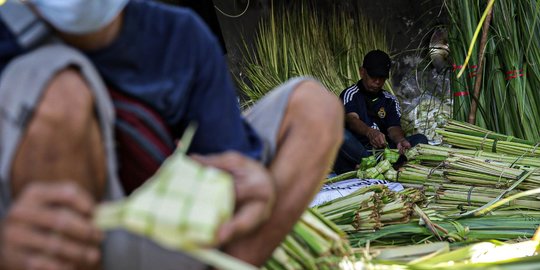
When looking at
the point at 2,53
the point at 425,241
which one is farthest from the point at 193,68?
the point at 425,241

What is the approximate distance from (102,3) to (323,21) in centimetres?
460

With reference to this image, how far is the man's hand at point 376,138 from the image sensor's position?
4.43m

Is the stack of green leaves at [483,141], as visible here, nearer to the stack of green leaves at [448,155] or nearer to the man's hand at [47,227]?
the stack of green leaves at [448,155]

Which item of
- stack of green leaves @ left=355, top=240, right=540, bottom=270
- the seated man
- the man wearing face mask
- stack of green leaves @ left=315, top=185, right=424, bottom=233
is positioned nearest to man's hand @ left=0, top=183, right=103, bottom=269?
the man wearing face mask

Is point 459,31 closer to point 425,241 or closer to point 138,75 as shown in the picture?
point 425,241

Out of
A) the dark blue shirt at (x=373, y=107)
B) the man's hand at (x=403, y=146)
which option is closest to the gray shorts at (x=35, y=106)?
the man's hand at (x=403, y=146)

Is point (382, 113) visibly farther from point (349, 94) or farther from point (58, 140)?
point (58, 140)

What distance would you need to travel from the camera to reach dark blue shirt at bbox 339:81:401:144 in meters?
4.81

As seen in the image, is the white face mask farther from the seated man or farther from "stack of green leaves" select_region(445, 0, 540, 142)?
the seated man

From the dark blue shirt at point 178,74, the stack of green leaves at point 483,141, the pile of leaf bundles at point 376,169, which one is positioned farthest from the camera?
the pile of leaf bundles at point 376,169

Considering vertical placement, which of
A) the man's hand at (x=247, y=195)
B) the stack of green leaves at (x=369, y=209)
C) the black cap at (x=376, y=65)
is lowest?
the black cap at (x=376, y=65)

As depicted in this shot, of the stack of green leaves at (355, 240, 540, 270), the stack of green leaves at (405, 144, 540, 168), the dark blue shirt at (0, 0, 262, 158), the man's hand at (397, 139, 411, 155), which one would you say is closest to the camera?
the dark blue shirt at (0, 0, 262, 158)

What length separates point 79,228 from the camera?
3.35ft

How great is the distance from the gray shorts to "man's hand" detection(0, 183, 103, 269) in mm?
176
